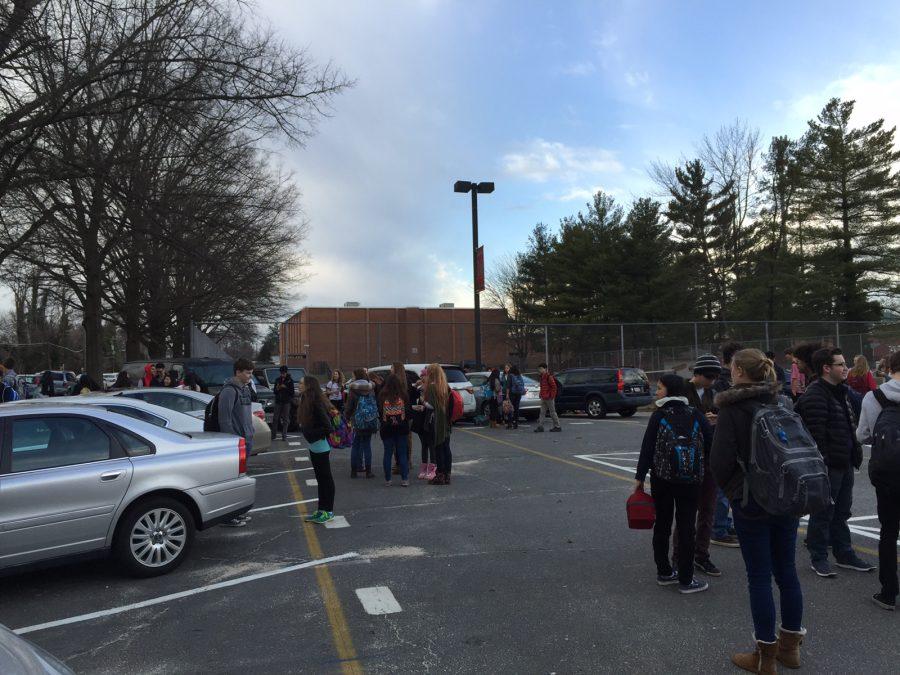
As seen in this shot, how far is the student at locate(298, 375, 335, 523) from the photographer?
729 cm

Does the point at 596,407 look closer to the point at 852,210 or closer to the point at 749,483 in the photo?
the point at 749,483

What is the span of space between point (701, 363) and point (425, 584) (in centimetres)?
295

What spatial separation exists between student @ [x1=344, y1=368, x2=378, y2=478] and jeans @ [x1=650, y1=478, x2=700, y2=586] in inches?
222

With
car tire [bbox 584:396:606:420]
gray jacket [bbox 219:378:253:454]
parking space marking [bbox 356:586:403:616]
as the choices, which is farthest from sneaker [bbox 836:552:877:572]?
car tire [bbox 584:396:606:420]

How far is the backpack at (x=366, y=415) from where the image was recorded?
32.8 ft

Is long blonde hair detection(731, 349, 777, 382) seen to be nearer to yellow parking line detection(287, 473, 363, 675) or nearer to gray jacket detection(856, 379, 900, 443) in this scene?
gray jacket detection(856, 379, 900, 443)

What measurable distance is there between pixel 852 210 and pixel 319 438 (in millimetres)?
40225

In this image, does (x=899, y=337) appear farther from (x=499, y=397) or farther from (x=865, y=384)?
(x=865, y=384)

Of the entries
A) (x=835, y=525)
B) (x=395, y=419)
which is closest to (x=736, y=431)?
(x=835, y=525)

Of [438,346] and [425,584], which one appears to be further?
[438,346]

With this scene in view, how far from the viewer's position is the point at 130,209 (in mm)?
12414

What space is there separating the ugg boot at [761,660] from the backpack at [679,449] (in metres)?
1.24

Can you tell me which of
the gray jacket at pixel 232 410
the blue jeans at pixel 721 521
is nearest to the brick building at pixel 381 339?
the gray jacket at pixel 232 410

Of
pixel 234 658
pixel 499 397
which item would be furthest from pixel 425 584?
pixel 499 397
